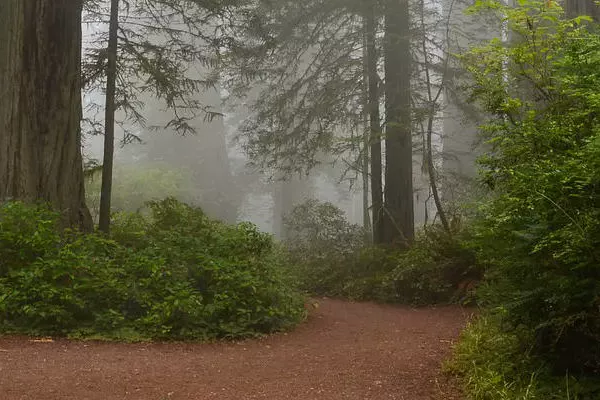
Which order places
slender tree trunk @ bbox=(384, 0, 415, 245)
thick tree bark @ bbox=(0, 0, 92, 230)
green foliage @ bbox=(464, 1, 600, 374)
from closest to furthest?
1. green foliage @ bbox=(464, 1, 600, 374)
2. thick tree bark @ bbox=(0, 0, 92, 230)
3. slender tree trunk @ bbox=(384, 0, 415, 245)

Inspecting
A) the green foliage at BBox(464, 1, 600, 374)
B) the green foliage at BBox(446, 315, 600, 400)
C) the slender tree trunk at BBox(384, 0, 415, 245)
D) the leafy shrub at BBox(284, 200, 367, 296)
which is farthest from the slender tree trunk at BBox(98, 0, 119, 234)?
the green foliage at BBox(464, 1, 600, 374)

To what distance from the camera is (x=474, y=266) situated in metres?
9.15

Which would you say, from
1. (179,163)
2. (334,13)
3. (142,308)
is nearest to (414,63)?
(334,13)

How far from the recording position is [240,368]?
5.32 meters

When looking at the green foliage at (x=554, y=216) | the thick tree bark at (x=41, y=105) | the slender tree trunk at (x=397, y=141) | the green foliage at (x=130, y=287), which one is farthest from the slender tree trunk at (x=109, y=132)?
the green foliage at (x=554, y=216)

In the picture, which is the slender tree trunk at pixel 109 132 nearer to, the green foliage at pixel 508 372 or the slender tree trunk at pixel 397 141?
the slender tree trunk at pixel 397 141

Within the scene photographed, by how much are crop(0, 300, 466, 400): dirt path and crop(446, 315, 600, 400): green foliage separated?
27cm

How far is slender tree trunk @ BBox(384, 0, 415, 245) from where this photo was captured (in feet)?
41.9

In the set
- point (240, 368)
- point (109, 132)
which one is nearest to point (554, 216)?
point (240, 368)

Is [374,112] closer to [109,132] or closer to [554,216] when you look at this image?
[109,132]

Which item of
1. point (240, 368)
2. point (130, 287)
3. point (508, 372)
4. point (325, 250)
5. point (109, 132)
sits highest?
point (109, 132)

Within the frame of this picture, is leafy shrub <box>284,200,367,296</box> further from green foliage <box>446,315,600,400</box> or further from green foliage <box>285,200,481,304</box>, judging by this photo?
green foliage <box>446,315,600,400</box>

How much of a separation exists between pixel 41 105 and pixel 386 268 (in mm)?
6687

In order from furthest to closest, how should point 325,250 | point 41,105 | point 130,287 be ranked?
point 325,250
point 41,105
point 130,287
